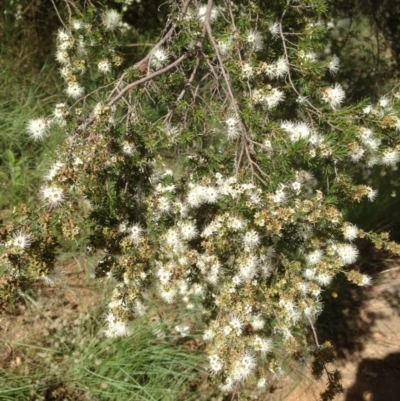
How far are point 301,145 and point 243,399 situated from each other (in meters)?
1.18

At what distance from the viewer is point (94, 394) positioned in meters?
2.81

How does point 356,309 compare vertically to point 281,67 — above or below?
below

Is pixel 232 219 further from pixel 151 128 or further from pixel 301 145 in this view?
pixel 151 128

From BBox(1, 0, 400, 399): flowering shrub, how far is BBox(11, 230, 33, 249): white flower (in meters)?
0.04

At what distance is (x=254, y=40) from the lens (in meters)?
2.10

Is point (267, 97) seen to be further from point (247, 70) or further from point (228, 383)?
point (228, 383)

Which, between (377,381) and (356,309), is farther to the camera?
(356,309)

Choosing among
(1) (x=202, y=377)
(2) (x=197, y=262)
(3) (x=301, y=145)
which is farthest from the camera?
(1) (x=202, y=377)

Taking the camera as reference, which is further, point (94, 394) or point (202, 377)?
point (202, 377)

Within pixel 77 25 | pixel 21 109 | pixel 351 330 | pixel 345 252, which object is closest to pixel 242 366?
pixel 345 252

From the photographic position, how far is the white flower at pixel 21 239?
138 centimetres

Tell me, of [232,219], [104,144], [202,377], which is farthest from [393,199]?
[104,144]

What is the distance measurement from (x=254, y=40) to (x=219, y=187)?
75 centimetres

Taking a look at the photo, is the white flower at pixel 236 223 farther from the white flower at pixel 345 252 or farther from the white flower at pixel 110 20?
the white flower at pixel 110 20
